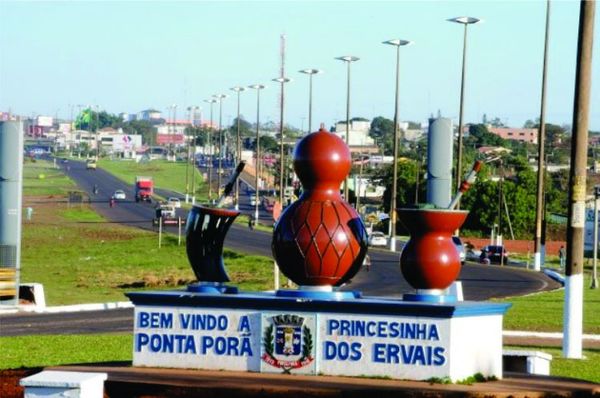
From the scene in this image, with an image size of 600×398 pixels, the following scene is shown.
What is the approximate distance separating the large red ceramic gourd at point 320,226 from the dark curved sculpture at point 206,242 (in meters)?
1.21

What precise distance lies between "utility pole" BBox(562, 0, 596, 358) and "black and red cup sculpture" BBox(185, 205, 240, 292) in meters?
6.13

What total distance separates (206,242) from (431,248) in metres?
3.18

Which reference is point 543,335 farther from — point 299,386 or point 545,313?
point 299,386

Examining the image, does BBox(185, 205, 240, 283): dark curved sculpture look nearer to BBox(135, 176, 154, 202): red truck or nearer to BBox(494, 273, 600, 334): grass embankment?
BBox(494, 273, 600, 334): grass embankment

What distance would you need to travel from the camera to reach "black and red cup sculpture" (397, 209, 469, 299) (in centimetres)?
1691

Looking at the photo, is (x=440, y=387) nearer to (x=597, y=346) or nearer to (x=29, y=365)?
(x=29, y=365)

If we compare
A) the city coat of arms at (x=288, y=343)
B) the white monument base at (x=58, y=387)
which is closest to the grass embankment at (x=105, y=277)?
the city coat of arms at (x=288, y=343)

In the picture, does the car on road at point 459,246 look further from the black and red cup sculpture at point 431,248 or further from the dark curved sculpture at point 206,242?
the dark curved sculpture at point 206,242

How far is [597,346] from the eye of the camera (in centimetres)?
2627

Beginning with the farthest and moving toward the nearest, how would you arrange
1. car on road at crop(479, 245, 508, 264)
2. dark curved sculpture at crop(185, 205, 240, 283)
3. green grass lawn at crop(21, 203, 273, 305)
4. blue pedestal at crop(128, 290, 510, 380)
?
car on road at crop(479, 245, 508, 264)
green grass lawn at crop(21, 203, 273, 305)
dark curved sculpture at crop(185, 205, 240, 283)
blue pedestal at crop(128, 290, 510, 380)

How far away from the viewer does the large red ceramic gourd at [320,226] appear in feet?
56.8

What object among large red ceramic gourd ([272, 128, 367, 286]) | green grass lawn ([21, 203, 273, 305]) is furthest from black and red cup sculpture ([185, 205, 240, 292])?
green grass lawn ([21, 203, 273, 305])

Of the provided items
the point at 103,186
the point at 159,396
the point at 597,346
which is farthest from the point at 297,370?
the point at 103,186

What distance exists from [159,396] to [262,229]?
8143cm
